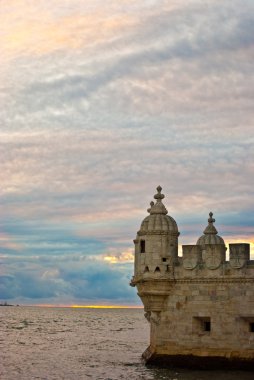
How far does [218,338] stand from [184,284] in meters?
3.47

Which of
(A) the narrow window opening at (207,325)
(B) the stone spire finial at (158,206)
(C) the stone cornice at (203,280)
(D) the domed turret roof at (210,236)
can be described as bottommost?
(A) the narrow window opening at (207,325)

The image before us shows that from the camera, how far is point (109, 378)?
39.4 m

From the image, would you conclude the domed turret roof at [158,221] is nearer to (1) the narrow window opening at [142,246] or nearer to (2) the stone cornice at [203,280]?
(1) the narrow window opening at [142,246]

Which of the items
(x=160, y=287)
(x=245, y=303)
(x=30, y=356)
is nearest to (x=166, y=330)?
(x=160, y=287)

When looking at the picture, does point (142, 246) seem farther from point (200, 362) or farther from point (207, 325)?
point (200, 362)

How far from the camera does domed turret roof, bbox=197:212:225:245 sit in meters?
46.4

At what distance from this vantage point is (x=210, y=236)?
153 ft

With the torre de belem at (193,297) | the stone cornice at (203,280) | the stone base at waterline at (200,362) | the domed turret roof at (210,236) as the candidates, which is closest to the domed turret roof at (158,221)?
the torre de belem at (193,297)

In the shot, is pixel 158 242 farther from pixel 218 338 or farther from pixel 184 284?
pixel 218 338

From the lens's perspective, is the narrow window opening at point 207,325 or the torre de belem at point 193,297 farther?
the narrow window opening at point 207,325

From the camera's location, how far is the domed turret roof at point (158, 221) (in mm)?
41094

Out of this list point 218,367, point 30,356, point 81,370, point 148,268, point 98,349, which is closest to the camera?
point 218,367

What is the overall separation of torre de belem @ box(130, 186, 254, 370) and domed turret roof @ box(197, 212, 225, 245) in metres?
5.20

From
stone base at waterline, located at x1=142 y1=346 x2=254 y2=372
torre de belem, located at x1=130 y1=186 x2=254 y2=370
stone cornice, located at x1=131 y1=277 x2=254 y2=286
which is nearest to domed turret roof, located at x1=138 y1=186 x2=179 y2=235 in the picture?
torre de belem, located at x1=130 y1=186 x2=254 y2=370
